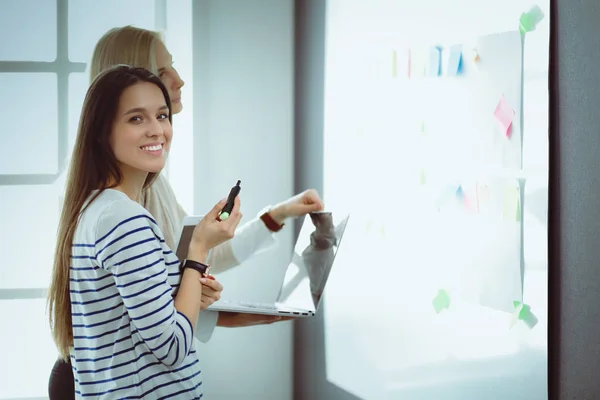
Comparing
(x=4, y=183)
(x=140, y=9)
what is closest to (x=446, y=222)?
(x=140, y=9)

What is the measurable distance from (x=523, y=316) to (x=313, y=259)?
1.59ft

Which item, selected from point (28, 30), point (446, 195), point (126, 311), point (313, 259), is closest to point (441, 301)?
point (446, 195)

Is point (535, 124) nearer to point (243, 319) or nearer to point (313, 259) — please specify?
point (313, 259)

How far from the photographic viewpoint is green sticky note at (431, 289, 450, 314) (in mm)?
1885

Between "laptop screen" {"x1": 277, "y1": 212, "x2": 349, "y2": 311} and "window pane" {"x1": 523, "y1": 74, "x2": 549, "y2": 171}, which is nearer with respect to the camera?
"window pane" {"x1": 523, "y1": 74, "x2": 549, "y2": 171}

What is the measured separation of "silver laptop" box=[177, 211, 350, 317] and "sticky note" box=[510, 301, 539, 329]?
41cm

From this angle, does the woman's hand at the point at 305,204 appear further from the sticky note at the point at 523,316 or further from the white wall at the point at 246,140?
the white wall at the point at 246,140

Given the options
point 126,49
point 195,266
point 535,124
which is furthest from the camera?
point 126,49

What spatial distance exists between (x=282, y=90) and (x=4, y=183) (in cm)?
107

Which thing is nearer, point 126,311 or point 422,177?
point 126,311

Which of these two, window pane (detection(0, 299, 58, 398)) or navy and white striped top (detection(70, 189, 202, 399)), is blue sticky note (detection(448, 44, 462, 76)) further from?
window pane (detection(0, 299, 58, 398))

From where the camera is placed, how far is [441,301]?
75.2 inches

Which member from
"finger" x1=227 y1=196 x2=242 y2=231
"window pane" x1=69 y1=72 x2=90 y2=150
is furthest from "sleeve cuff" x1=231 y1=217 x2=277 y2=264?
"window pane" x1=69 y1=72 x2=90 y2=150

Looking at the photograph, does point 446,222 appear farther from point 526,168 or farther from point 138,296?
point 138,296
